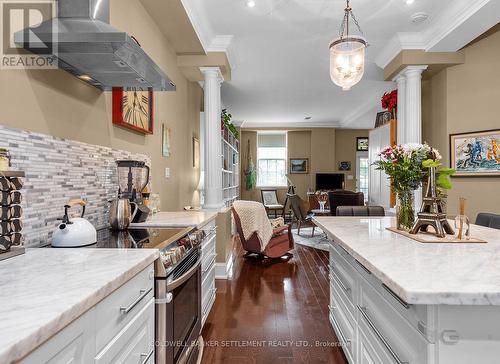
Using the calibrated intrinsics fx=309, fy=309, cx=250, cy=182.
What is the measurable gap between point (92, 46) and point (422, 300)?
161cm

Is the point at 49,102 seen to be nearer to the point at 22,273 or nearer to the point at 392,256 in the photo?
the point at 22,273

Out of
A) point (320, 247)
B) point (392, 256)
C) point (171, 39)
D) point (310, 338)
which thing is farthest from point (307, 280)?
point (171, 39)

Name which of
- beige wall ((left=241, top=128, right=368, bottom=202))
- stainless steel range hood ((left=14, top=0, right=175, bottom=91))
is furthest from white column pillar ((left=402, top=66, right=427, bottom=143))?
beige wall ((left=241, top=128, right=368, bottom=202))

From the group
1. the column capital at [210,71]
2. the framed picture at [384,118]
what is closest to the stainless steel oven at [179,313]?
the column capital at [210,71]

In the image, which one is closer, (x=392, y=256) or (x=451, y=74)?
(x=392, y=256)

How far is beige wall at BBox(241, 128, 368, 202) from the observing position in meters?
9.39

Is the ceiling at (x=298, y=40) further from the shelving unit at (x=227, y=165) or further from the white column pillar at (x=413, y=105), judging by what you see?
the shelving unit at (x=227, y=165)

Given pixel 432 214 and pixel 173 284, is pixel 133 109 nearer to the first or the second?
pixel 173 284

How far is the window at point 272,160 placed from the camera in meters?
9.75

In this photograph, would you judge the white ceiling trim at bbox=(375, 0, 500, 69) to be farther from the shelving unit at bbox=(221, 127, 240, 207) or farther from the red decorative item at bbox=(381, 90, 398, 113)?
the shelving unit at bbox=(221, 127, 240, 207)

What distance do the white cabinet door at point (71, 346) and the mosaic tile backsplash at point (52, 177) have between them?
2.51 feet

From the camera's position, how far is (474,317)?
91 centimetres

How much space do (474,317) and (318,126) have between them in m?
8.78

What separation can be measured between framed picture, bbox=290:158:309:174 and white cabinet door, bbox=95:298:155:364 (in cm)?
853
